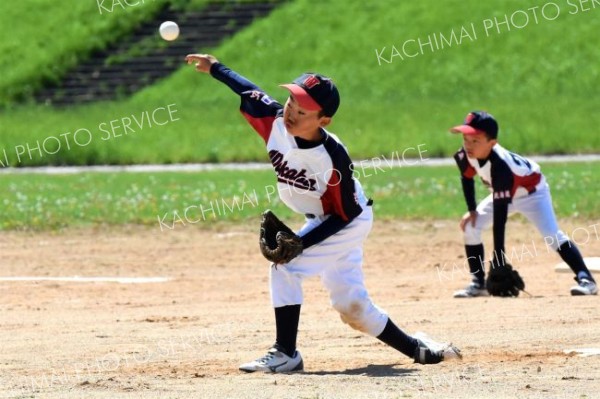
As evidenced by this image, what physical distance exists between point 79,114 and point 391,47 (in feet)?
32.3

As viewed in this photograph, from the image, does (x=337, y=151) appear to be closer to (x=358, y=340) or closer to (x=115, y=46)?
(x=358, y=340)

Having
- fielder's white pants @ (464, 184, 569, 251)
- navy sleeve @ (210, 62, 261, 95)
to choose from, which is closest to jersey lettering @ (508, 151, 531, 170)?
fielder's white pants @ (464, 184, 569, 251)

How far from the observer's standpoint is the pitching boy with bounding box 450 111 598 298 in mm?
9656

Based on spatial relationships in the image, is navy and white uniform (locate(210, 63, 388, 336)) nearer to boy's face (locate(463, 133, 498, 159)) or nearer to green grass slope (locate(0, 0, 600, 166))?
boy's face (locate(463, 133, 498, 159))

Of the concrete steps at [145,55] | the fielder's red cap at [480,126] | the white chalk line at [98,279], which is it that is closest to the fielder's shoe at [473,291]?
the fielder's red cap at [480,126]

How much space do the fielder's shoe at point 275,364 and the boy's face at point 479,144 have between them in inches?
143

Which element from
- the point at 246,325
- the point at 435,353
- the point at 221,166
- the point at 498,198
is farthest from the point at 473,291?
the point at 221,166

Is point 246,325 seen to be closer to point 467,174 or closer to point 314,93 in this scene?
point 467,174

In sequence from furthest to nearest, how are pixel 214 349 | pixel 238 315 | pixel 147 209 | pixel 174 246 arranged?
pixel 147 209 → pixel 174 246 → pixel 238 315 → pixel 214 349

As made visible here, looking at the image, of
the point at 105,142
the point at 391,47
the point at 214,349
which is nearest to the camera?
the point at 214,349

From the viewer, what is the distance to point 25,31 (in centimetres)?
3953

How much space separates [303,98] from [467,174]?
408cm

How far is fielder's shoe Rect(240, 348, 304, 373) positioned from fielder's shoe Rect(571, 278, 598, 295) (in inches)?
157

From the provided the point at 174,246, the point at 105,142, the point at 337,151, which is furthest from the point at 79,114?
the point at 337,151
